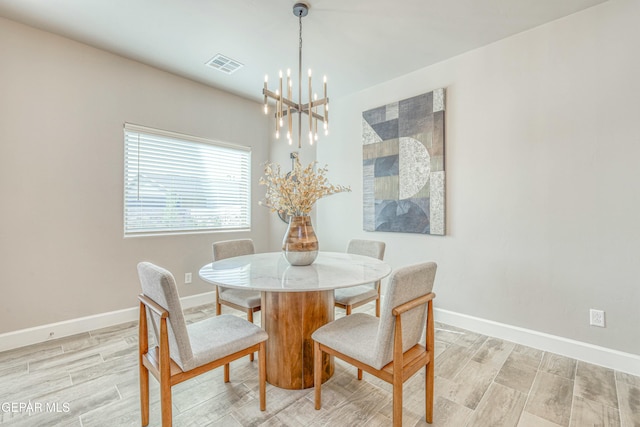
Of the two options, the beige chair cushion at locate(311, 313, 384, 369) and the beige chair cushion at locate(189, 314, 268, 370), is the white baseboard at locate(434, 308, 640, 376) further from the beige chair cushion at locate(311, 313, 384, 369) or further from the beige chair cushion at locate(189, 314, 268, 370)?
the beige chair cushion at locate(189, 314, 268, 370)

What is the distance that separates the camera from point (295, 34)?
253 cm

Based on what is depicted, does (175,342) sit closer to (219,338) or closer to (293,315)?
(219,338)

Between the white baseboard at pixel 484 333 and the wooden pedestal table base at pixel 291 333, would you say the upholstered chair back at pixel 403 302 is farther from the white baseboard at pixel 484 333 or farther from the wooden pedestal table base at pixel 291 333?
the white baseboard at pixel 484 333

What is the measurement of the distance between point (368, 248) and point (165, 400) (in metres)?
1.94

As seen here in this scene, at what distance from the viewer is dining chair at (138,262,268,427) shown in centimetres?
131

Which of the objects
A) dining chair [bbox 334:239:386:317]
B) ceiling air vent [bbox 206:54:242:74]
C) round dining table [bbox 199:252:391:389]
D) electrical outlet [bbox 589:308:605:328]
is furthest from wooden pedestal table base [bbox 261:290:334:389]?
ceiling air vent [bbox 206:54:242:74]

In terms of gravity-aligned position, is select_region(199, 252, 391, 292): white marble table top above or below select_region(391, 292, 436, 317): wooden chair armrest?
above

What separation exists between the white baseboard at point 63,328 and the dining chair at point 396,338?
244 centimetres

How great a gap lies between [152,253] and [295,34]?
108 inches

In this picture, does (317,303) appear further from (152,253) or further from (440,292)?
(152,253)

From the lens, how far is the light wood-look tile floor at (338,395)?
1603 mm

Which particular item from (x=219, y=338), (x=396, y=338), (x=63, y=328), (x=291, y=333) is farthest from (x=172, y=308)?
(x=63, y=328)

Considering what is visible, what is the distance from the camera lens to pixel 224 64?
3082 mm

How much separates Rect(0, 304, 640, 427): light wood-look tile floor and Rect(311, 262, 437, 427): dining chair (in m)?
0.23
